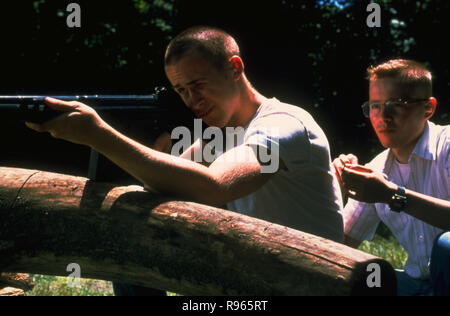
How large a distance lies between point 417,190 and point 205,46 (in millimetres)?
1653

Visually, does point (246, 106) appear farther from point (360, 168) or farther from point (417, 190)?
point (417, 190)

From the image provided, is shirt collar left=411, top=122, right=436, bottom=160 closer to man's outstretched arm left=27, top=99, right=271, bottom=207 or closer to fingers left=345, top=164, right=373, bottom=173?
fingers left=345, top=164, right=373, bottom=173

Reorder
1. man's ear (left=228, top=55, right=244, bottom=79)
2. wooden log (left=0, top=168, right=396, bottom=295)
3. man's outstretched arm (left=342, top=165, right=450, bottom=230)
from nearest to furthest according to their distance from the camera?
wooden log (left=0, top=168, right=396, bottom=295)
man's outstretched arm (left=342, top=165, right=450, bottom=230)
man's ear (left=228, top=55, right=244, bottom=79)

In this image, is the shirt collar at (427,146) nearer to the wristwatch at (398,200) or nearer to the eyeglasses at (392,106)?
the eyeglasses at (392,106)

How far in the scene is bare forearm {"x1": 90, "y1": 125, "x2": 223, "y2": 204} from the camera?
1.86 m

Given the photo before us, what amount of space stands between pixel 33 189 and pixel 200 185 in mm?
773

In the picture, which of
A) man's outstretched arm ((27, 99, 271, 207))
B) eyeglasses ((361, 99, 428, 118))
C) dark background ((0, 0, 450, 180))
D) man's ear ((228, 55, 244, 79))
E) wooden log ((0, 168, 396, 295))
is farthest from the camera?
dark background ((0, 0, 450, 180))

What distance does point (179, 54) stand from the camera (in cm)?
245

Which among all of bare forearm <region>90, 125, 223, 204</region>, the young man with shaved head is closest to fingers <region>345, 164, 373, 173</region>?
the young man with shaved head

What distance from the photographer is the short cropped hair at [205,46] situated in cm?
248

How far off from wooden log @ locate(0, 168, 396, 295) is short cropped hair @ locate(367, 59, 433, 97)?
1.77m

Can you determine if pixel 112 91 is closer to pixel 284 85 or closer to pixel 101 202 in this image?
pixel 284 85

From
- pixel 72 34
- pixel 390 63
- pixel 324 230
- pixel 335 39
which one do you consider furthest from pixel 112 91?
pixel 324 230

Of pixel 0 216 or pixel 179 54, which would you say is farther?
pixel 179 54
